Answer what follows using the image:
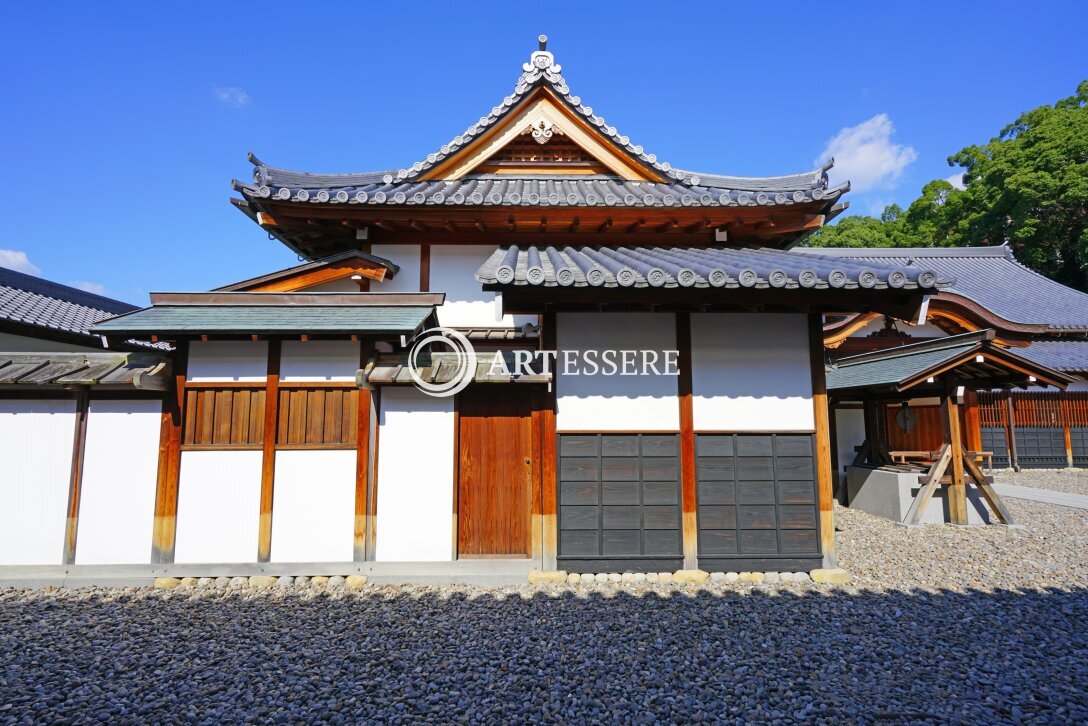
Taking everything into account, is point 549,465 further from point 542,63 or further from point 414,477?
point 542,63

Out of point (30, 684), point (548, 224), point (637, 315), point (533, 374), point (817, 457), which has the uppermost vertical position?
point (548, 224)

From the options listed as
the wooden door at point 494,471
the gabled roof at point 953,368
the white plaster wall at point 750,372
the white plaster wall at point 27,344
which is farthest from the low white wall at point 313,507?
the gabled roof at point 953,368

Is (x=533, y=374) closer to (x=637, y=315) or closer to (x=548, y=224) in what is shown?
(x=637, y=315)

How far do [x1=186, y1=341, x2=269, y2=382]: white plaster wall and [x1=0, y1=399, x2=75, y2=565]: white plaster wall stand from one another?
1.56 m

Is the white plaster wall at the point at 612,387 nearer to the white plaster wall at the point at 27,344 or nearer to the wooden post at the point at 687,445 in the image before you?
the wooden post at the point at 687,445

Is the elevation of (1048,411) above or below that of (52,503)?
→ above

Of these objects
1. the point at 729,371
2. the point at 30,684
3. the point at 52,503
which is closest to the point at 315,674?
the point at 30,684

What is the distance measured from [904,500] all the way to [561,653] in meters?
7.92

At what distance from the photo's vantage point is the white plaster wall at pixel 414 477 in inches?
229

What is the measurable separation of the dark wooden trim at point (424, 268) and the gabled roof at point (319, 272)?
50 centimetres

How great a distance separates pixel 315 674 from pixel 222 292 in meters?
4.85

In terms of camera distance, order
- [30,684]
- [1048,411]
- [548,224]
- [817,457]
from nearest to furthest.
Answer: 1. [30,684]
2. [817,457]
3. [548,224]
4. [1048,411]

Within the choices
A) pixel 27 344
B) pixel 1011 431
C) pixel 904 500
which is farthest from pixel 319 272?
pixel 1011 431

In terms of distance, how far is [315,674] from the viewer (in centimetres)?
374
